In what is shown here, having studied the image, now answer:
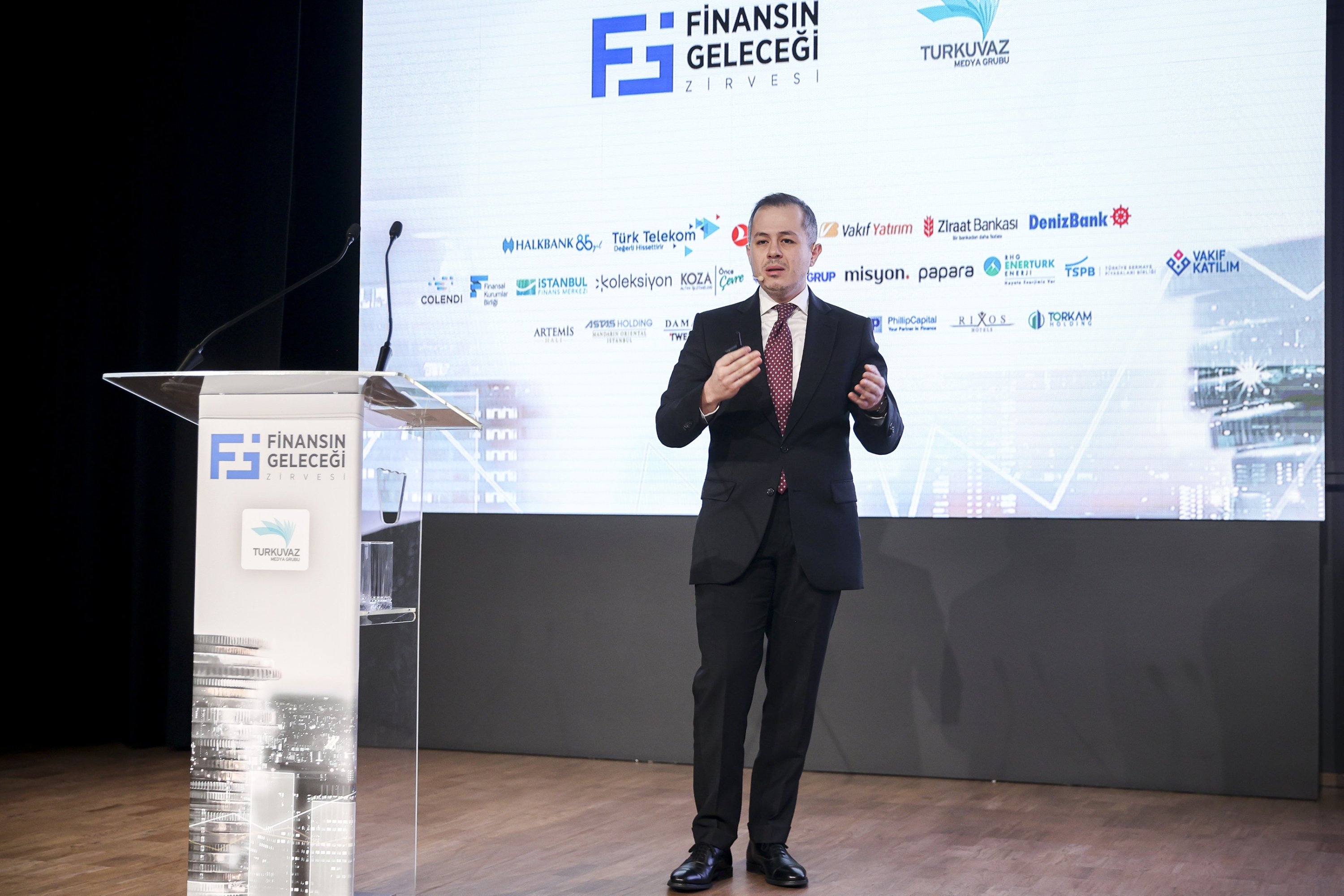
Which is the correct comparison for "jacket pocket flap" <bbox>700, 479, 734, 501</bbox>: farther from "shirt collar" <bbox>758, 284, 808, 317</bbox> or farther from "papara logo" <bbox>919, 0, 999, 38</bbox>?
"papara logo" <bbox>919, 0, 999, 38</bbox>

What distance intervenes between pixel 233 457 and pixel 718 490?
4.10 ft

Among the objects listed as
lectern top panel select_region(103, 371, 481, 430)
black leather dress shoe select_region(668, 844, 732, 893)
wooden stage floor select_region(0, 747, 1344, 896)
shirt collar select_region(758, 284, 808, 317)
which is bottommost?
A: wooden stage floor select_region(0, 747, 1344, 896)

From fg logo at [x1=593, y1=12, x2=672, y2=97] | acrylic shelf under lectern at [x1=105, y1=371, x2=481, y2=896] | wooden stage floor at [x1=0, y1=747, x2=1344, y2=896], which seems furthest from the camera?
fg logo at [x1=593, y1=12, x2=672, y2=97]

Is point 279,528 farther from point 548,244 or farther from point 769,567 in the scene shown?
point 548,244

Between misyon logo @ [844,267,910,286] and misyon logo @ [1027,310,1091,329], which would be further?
misyon logo @ [844,267,910,286]

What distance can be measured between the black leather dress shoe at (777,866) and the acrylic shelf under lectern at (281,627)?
1.09 metres

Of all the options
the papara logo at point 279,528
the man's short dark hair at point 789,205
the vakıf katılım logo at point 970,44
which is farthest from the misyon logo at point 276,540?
the vakıf katılım logo at point 970,44

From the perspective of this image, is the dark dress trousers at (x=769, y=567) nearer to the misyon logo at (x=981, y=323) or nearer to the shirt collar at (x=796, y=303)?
the shirt collar at (x=796, y=303)

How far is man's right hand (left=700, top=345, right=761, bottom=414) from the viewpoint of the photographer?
9.41ft

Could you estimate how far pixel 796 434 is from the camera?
3156 millimetres

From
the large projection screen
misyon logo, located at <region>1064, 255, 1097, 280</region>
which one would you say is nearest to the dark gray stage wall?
the large projection screen

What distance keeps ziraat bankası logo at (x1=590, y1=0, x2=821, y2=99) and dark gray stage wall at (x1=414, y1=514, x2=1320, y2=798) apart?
1602 mm

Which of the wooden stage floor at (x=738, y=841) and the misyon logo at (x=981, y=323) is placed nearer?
the wooden stage floor at (x=738, y=841)

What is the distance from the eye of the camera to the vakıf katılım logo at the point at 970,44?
4441mm
